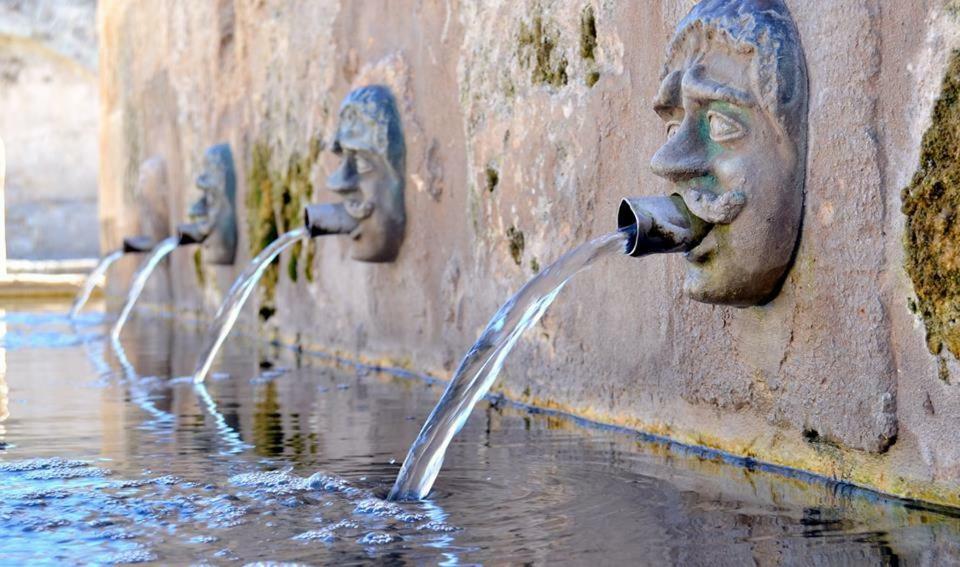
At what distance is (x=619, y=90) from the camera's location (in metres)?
2.95

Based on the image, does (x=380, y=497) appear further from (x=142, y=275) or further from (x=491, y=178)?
(x=142, y=275)

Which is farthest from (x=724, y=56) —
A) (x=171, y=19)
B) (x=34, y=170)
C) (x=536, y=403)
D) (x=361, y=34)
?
(x=34, y=170)

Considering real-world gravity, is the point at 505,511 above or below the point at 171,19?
below

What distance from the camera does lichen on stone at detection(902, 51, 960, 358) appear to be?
6.43 ft

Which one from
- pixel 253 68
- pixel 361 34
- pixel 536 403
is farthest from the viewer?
pixel 253 68

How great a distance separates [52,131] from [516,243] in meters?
18.3

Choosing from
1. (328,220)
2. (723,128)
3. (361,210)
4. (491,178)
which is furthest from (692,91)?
(328,220)

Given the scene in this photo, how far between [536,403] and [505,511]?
1.25 m

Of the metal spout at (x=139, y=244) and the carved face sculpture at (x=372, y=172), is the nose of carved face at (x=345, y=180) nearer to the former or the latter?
the carved face sculpture at (x=372, y=172)

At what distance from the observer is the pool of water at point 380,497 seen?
1818mm

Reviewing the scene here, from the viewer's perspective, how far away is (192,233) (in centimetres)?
645

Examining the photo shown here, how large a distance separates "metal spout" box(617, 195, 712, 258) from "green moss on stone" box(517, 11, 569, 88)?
84 cm

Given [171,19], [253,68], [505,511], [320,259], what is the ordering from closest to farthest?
[505,511]
[320,259]
[253,68]
[171,19]

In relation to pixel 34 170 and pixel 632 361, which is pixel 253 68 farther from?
pixel 34 170
